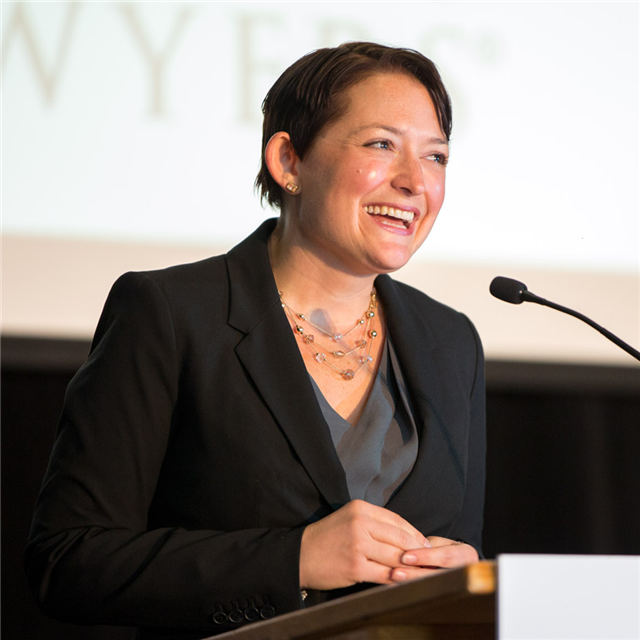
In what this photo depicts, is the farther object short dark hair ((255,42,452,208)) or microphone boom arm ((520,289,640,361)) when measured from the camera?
short dark hair ((255,42,452,208))

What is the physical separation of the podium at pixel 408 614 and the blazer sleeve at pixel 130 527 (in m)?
0.23

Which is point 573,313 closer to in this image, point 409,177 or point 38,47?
point 409,177

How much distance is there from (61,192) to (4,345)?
0.50 metres

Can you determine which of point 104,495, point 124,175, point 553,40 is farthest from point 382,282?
point 553,40

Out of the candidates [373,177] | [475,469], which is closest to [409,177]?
[373,177]

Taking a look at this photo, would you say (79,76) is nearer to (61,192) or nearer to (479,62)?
(61,192)

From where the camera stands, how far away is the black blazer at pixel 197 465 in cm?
139

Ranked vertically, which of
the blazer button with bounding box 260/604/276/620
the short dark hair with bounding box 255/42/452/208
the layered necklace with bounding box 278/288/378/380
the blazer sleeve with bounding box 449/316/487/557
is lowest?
the blazer button with bounding box 260/604/276/620

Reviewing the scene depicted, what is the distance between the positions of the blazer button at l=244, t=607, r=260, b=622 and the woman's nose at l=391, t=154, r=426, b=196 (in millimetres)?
827

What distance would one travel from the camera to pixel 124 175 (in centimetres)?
266

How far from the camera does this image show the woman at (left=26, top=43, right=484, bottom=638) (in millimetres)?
1379

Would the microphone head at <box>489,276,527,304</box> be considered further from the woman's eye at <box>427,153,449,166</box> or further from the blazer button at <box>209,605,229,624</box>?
the blazer button at <box>209,605,229,624</box>

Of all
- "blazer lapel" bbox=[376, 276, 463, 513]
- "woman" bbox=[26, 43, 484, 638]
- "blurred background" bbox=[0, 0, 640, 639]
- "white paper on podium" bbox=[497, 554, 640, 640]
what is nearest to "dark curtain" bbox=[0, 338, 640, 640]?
"blurred background" bbox=[0, 0, 640, 639]

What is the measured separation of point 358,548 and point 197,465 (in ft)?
1.38
